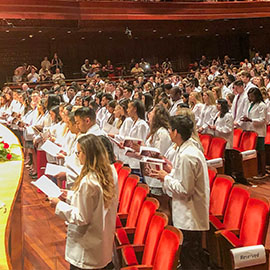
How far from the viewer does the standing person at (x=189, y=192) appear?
3115mm

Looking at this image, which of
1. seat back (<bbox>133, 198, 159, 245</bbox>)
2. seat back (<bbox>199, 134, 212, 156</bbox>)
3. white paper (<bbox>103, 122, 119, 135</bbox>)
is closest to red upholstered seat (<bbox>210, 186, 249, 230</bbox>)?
seat back (<bbox>133, 198, 159, 245</bbox>)

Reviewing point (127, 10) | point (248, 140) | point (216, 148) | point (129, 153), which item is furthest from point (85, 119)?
point (127, 10)

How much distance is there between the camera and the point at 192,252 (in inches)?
126

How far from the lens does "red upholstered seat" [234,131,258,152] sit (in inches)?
240

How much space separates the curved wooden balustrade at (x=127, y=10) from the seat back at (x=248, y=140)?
29.8ft

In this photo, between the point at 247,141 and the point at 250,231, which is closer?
the point at 250,231

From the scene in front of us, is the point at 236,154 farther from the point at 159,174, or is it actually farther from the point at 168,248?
the point at 168,248

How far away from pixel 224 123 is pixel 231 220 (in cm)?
267

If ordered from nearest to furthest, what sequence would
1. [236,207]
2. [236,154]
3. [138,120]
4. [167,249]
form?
[167,249], [236,207], [138,120], [236,154]

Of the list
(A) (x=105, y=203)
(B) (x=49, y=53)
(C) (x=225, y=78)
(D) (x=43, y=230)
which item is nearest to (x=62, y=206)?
(A) (x=105, y=203)

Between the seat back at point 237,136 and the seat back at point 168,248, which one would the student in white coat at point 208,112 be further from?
the seat back at point 168,248

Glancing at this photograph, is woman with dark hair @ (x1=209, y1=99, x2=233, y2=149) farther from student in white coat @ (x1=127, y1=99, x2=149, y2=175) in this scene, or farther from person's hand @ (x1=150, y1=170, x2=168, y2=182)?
person's hand @ (x1=150, y1=170, x2=168, y2=182)

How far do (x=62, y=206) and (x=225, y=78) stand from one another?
835 cm

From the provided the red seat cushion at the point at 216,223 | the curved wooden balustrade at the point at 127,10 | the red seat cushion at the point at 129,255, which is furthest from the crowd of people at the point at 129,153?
the curved wooden balustrade at the point at 127,10
